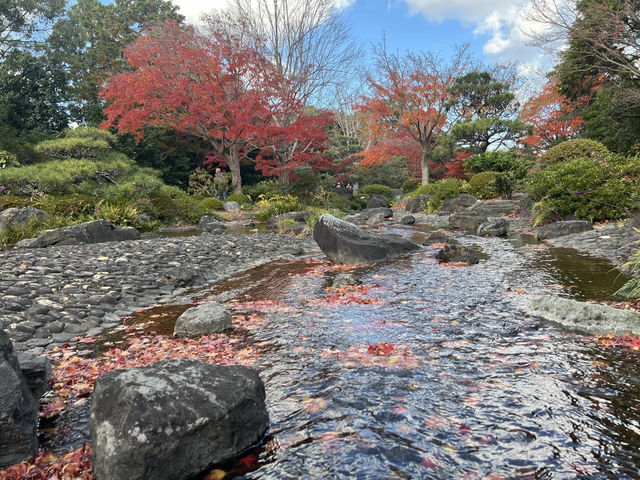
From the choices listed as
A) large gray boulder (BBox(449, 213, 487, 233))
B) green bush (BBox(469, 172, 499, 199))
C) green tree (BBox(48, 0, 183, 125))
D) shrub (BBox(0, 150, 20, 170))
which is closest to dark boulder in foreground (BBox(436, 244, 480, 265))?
large gray boulder (BBox(449, 213, 487, 233))

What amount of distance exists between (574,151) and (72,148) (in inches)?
905

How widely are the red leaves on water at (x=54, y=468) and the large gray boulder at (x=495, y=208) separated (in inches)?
673

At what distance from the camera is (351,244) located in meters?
9.29

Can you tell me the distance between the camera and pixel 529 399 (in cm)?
313

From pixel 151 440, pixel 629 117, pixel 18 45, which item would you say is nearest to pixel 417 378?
pixel 151 440

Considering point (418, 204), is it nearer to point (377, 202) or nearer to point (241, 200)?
point (377, 202)

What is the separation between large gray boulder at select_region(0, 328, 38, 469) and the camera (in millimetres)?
2473

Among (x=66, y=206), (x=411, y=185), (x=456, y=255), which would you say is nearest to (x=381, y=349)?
(x=456, y=255)

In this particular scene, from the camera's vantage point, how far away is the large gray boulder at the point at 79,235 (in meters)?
10.7

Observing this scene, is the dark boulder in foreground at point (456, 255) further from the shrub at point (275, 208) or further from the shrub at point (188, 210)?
the shrub at point (188, 210)

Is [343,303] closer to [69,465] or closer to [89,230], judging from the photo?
[69,465]

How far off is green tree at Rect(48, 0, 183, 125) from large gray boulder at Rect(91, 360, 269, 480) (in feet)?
94.5

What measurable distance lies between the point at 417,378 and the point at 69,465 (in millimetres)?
2727

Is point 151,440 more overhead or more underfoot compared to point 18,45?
more underfoot
